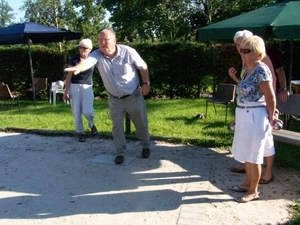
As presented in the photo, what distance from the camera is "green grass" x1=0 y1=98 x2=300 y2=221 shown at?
551 cm

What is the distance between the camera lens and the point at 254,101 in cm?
337

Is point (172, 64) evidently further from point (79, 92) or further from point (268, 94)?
point (268, 94)

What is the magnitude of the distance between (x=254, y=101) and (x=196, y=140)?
2.42 meters

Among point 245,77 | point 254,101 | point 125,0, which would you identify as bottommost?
point 254,101

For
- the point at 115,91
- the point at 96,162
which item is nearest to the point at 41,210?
the point at 96,162

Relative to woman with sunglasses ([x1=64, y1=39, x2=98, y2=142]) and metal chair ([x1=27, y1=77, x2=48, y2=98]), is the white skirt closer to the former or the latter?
woman with sunglasses ([x1=64, y1=39, x2=98, y2=142])

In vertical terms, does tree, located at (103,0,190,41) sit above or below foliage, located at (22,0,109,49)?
below

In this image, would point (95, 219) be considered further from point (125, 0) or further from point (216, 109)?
point (125, 0)

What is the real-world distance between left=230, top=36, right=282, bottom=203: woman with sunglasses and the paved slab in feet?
1.24

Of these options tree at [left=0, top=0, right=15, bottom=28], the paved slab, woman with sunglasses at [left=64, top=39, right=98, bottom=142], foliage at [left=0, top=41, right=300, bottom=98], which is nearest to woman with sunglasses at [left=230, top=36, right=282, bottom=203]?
the paved slab

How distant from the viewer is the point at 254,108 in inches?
133

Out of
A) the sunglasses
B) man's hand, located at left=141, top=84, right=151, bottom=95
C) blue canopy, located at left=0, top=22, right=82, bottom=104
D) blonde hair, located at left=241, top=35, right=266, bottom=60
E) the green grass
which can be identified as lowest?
the green grass

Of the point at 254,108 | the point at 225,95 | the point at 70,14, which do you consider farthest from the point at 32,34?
the point at 70,14

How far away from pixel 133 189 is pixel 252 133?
1497 millimetres
